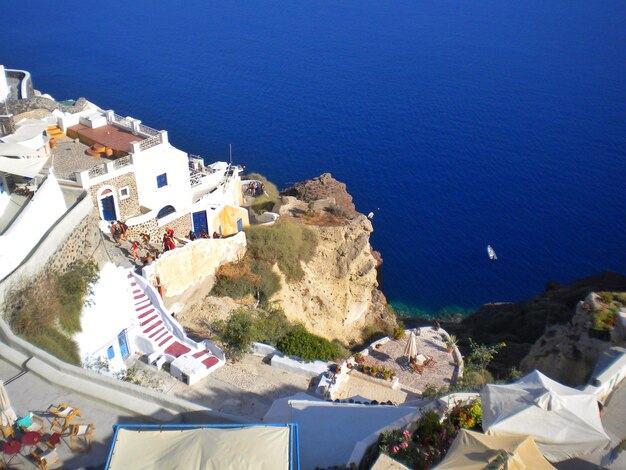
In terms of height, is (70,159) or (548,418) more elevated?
(548,418)

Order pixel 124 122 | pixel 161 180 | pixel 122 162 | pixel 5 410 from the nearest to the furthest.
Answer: pixel 5 410, pixel 122 162, pixel 161 180, pixel 124 122

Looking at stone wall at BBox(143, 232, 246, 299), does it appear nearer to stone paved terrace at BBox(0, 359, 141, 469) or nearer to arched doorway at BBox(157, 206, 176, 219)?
arched doorway at BBox(157, 206, 176, 219)

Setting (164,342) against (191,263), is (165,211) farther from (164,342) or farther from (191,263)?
(164,342)

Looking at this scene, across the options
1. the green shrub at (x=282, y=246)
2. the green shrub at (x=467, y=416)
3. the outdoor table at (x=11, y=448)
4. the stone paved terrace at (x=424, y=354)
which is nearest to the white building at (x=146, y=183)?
the green shrub at (x=282, y=246)

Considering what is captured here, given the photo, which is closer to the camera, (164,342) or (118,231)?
A: (164,342)

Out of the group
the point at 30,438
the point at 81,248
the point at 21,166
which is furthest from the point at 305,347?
the point at 30,438

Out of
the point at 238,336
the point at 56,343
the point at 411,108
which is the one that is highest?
the point at 56,343
